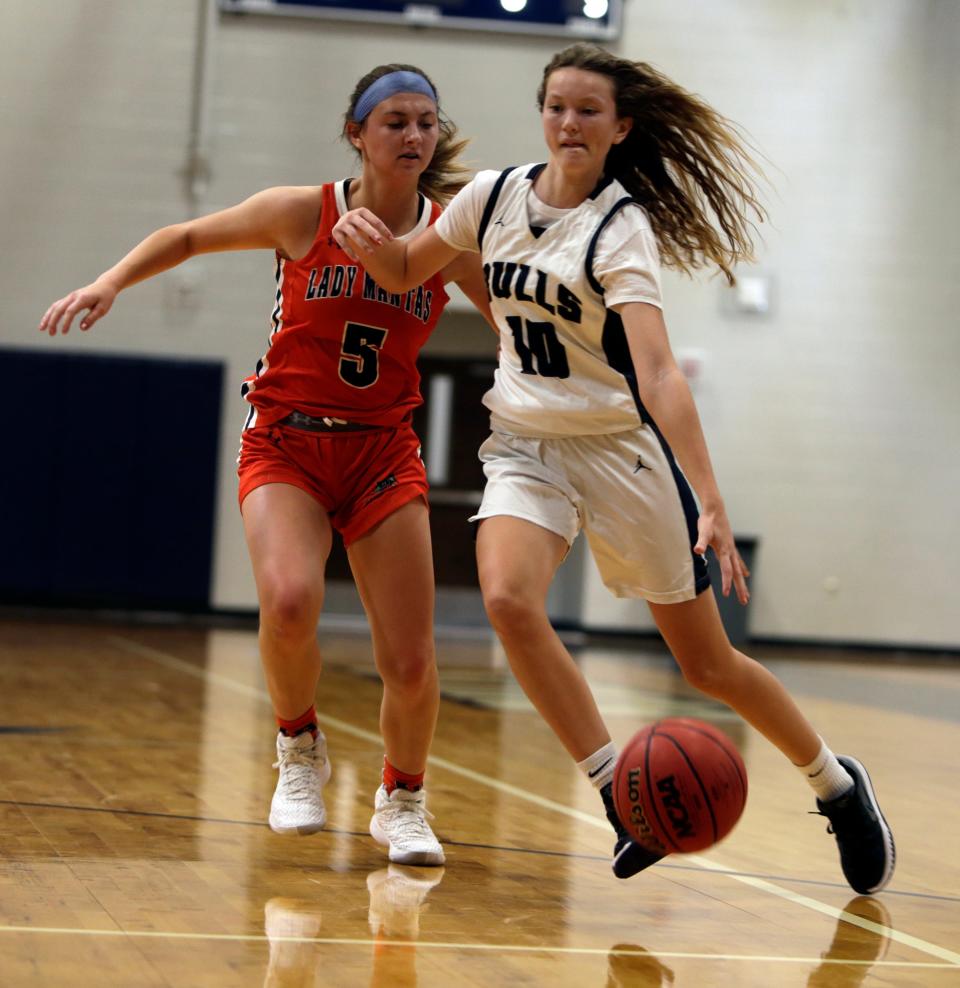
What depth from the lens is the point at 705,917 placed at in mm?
3137

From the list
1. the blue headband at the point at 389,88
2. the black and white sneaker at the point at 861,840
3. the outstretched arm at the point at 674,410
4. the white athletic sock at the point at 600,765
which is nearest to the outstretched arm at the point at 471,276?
the blue headband at the point at 389,88

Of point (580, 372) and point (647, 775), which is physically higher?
point (580, 372)

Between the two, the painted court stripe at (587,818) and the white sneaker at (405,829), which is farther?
the white sneaker at (405,829)

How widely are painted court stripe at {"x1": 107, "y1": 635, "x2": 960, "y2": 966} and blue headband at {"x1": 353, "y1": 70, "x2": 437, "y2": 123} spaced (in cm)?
189

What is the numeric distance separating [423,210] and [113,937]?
68.4 inches

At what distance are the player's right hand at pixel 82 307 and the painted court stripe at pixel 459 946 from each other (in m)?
1.18

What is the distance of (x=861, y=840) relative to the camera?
11.2ft

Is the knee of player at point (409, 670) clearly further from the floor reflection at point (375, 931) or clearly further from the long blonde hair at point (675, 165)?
the long blonde hair at point (675, 165)

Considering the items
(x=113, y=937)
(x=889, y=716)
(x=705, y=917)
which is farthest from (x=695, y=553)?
(x=889, y=716)

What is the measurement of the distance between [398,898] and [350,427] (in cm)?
102

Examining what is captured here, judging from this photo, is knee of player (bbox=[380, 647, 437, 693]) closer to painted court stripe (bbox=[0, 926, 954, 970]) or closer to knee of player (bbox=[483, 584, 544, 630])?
knee of player (bbox=[483, 584, 544, 630])

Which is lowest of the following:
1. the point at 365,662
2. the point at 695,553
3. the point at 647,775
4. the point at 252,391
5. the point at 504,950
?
the point at 365,662

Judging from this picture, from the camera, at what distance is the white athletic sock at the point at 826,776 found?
3.43 meters

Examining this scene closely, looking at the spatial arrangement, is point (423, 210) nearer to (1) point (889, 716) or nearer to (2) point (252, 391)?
(2) point (252, 391)
